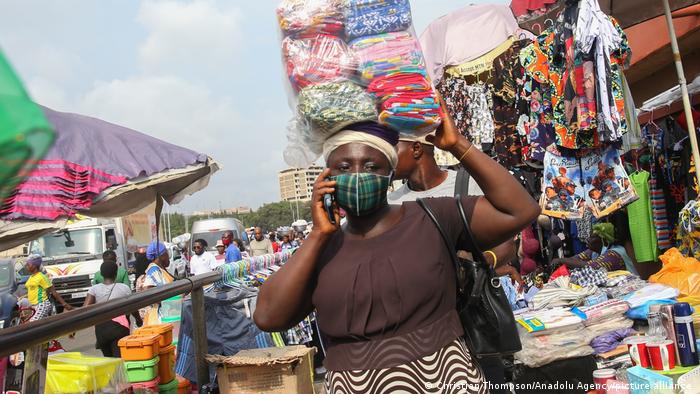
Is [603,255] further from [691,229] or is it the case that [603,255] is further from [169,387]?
[169,387]

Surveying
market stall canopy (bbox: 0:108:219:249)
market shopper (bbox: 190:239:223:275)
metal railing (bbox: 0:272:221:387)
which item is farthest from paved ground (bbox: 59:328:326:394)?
metal railing (bbox: 0:272:221:387)

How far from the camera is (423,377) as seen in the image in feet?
6.95

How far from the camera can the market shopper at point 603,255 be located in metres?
6.21

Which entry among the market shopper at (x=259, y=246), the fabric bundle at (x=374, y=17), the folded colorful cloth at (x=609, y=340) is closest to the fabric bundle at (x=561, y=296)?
the folded colorful cloth at (x=609, y=340)

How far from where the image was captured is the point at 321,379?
6.61 m

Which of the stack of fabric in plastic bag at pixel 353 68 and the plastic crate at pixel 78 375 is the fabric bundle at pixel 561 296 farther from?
the plastic crate at pixel 78 375

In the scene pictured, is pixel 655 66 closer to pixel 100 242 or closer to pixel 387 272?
pixel 387 272

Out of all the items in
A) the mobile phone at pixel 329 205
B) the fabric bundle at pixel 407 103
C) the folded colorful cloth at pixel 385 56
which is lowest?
the mobile phone at pixel 329 205

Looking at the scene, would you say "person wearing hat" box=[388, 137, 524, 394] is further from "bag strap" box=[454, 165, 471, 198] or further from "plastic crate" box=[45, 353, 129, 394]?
"plastic crate" box=[45, 353, 129, 394]

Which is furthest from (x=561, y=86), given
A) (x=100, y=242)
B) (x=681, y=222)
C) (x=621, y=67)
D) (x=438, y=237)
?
(x=100, y=242)

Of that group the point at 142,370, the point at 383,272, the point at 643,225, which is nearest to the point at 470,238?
the point at 383,272

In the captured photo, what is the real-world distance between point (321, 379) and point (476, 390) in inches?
184

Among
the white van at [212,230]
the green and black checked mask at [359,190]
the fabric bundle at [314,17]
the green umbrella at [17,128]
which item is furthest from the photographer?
the white van at [212,230]

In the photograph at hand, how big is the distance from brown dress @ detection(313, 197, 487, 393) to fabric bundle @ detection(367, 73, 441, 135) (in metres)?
0.37
